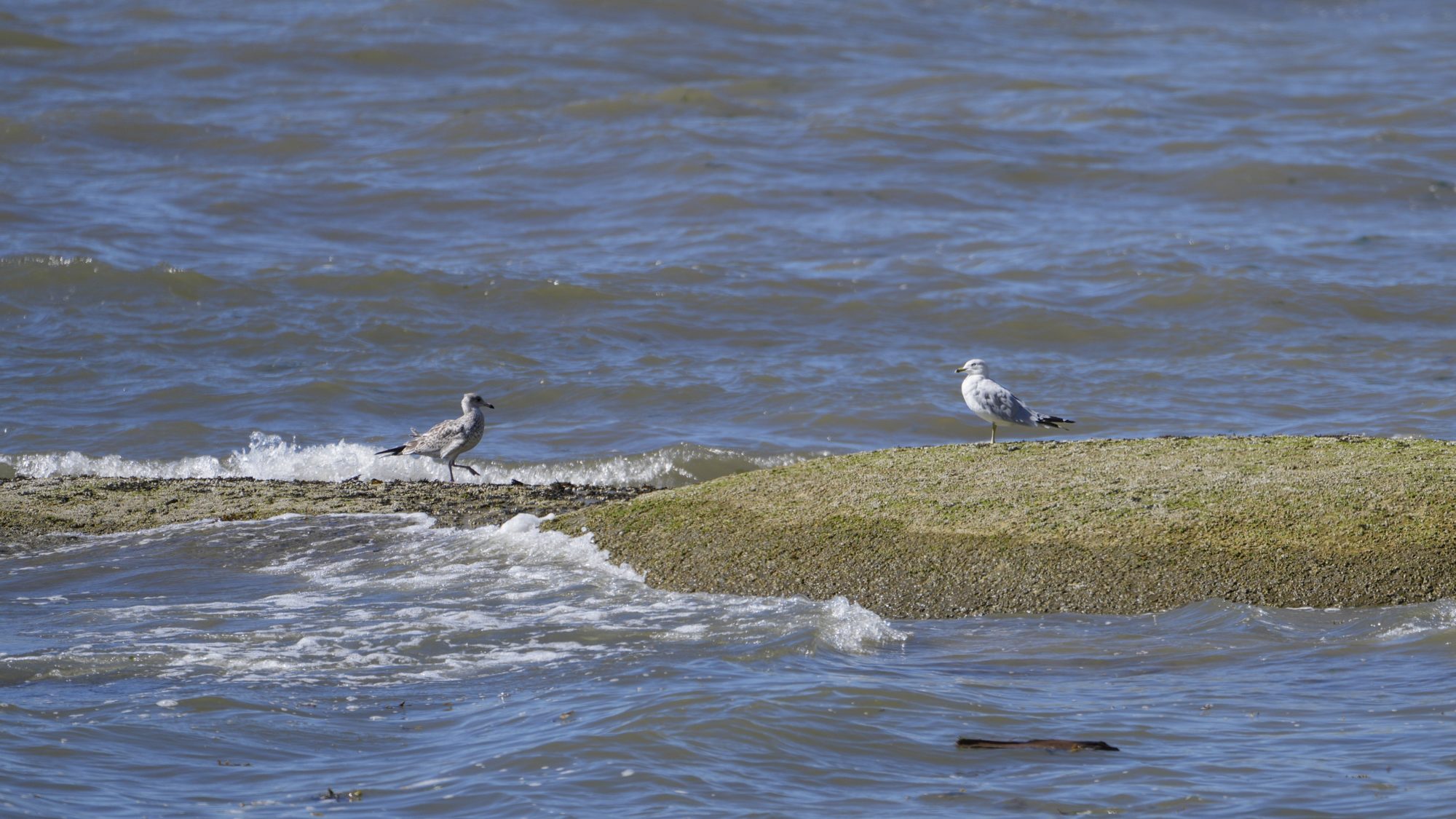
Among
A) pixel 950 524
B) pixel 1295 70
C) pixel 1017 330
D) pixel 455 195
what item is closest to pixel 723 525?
pixel 950 524

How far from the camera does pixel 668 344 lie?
13.9m

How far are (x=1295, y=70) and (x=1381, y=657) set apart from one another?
67.7ft

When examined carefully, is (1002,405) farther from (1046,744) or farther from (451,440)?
(1046,744)

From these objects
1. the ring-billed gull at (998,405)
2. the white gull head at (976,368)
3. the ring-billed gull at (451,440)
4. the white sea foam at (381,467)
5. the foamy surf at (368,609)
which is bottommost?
the white sea foam at (381,467)

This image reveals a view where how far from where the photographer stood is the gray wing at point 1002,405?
886 cm

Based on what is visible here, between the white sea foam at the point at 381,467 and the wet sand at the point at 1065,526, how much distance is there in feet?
8.39

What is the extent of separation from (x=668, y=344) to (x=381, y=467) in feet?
12.6

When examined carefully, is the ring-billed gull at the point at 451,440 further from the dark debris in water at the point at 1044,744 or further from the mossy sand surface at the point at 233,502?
the dark debris in water at the point at 1044,744

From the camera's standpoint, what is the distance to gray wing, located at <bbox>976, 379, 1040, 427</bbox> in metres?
8.86

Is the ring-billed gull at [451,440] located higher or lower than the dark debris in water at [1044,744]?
higher

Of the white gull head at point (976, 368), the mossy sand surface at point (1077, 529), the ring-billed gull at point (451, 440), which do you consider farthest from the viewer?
the ring-billed gull at point (451, 440)

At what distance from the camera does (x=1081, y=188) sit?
1848 cm

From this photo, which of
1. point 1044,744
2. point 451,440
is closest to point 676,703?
point 1044,744

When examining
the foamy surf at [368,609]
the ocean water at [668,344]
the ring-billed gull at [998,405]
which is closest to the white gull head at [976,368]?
the ring-billed gull at [998,405]
